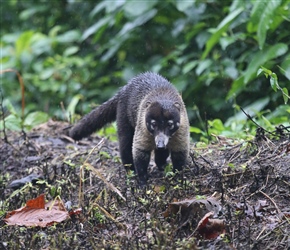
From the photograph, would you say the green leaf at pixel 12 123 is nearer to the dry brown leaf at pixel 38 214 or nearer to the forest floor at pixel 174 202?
the forest floor at pixel 174 202

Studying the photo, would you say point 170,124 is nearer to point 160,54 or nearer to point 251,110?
point 251,110

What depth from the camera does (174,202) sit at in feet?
14.1

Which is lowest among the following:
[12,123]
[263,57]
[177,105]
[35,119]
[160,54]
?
[160,54]

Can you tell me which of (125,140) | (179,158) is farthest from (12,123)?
(179,158)

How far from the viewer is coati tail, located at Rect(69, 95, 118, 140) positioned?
6395mm

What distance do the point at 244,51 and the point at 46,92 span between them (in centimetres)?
389

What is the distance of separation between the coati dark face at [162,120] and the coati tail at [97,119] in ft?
3.28

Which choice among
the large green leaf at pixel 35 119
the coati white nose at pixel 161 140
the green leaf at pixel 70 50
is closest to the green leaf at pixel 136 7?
the large green leaf at pixel 35 119

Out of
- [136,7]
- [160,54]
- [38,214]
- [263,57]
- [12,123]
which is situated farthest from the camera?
[160,54]

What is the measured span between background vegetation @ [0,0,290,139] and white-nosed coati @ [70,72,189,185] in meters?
0.71

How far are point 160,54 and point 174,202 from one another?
6312 mm

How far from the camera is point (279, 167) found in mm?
4828

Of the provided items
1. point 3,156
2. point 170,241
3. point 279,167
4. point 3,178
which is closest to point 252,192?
point 279,167

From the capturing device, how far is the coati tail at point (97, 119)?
6395 millimetres
